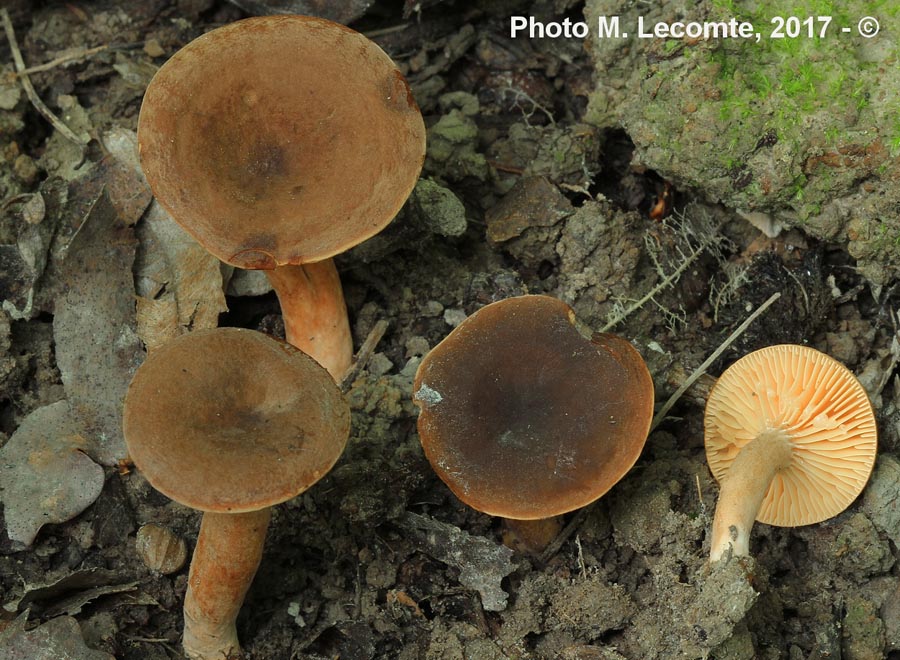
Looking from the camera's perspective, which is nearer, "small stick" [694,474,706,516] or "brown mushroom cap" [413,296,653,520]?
"brown mushroom cap" [413,296,653,520]

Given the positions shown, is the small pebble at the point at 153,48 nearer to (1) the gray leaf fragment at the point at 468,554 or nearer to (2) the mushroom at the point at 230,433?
(2) the mushroom at the point at 230,433

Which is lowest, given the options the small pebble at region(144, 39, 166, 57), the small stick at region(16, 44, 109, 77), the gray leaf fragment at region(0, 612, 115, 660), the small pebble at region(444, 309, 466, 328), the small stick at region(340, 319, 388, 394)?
the gray leaf fragment at region(0, 612, 115, 660)

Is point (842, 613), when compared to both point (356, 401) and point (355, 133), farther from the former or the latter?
point (355, 133)

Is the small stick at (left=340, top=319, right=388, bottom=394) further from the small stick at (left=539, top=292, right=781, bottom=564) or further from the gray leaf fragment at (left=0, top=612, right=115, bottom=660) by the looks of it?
the gray leaf fragment at (left=0, top=612, right=115, bottom=660)

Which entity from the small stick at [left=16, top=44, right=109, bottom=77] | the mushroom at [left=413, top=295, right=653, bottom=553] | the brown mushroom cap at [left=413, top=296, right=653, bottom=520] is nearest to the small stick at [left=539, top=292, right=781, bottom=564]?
the mushroom at [left=413, top=295, right=653, bottom=553]

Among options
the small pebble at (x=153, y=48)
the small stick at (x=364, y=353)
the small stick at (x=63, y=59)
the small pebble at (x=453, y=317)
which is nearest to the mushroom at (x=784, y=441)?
the small pebble at (x=453, y=317)

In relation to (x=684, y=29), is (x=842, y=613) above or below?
below

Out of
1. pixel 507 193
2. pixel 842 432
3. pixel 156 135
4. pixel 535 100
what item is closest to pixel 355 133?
pixel 156 135
